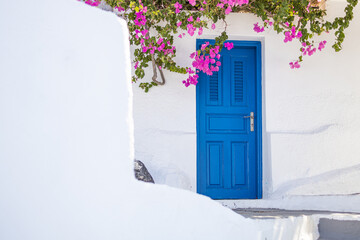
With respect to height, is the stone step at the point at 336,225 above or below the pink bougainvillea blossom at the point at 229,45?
below

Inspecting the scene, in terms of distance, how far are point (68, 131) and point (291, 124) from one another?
3998 mm

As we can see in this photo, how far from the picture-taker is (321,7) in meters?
5.67

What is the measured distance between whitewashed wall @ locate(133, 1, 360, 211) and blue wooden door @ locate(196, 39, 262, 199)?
0.51ft

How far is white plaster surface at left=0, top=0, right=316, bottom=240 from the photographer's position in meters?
2.05

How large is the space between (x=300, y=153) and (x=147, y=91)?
6.46ft

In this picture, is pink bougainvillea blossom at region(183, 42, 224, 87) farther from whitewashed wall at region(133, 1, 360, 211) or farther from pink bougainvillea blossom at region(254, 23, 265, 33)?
pink bougainvillea blossom at region(254, 23, 265, 33)

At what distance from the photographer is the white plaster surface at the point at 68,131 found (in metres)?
2.05

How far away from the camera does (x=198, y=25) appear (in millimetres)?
4918

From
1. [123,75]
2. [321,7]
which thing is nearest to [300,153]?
[321,7]

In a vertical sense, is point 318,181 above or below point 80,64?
below

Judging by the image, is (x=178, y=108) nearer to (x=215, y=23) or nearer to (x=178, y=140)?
(x=178, y=140)

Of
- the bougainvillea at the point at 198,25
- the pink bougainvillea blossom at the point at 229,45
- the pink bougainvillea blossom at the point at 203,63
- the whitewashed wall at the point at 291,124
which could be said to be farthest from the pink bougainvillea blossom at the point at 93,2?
the pink bougainvillea blossom at the point at 229,45

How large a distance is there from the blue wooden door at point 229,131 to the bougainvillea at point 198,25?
0.28 metres

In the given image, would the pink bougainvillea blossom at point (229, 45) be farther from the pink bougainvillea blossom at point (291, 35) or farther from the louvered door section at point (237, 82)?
the pink bougainvillea blossom at point (291, 35)
